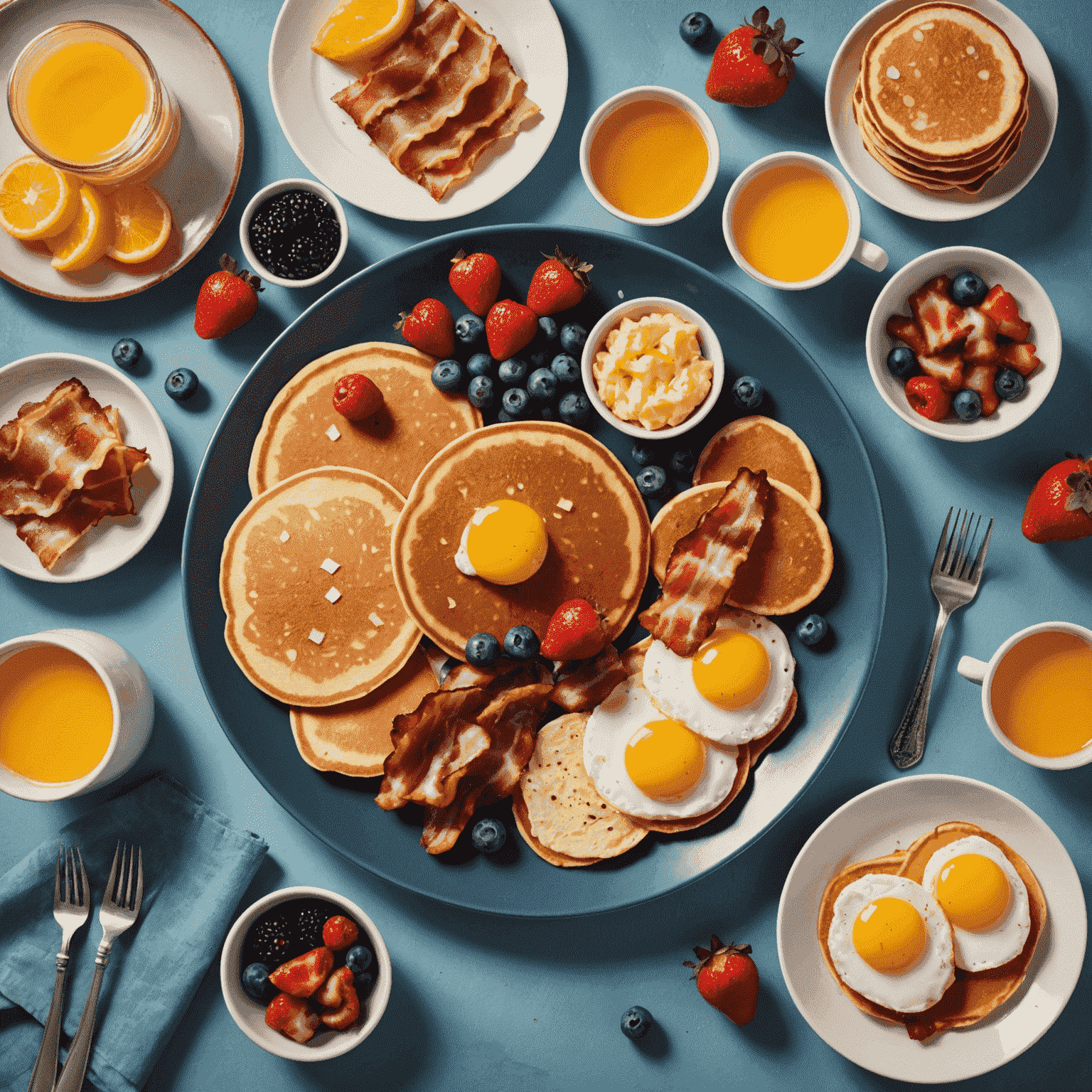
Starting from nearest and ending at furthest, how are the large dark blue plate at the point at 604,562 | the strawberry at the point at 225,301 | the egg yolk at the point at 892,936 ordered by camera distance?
1. the egg yolk at the point at 892,936
2. the large dark blue plate at the point at 604,562
3. the strawberry at the point at 225,301

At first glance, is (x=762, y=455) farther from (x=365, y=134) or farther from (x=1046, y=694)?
(x=365, y=134)

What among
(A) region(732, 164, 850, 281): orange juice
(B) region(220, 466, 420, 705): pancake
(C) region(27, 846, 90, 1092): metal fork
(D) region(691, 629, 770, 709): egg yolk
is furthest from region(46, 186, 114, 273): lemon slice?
(D) region(691, 629, 770, 709): egg yolk

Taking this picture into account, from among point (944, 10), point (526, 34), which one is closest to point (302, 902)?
point (526, 34)

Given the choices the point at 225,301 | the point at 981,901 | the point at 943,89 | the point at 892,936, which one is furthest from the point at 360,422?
the point at 981,901

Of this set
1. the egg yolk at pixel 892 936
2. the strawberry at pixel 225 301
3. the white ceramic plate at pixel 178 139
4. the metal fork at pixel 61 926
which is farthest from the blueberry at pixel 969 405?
the metal fork at pixel 61 926

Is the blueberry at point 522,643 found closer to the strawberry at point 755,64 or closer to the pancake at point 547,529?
the pancake at point 547,529

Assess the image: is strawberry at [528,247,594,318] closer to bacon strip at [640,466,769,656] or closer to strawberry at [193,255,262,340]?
bacon strip at [640,466,769,656]
